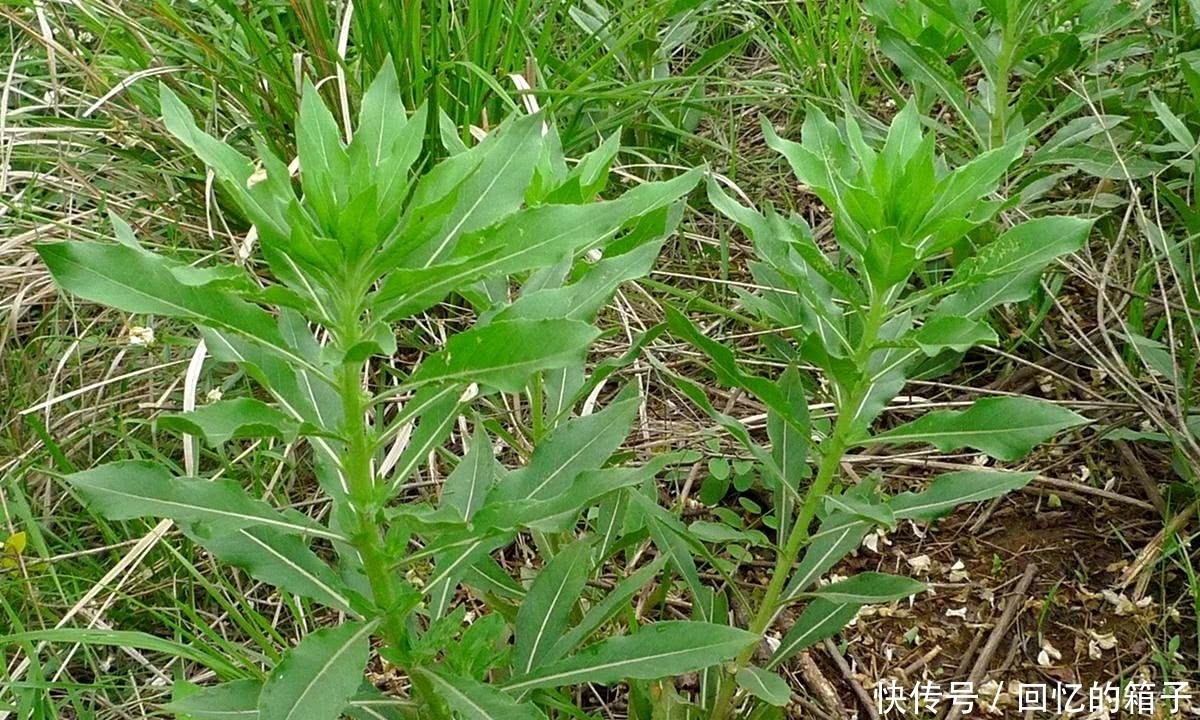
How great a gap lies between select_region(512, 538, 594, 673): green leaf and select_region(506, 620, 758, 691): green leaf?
0.06 metres

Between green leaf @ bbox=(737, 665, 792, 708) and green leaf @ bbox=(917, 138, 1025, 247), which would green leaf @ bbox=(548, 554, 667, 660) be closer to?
green leaf @ bbox=(737, 665, 792, 708)

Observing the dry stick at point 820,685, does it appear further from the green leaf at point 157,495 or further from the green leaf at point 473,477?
the green leaf at point 157,495

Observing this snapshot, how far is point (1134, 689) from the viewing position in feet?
6.28

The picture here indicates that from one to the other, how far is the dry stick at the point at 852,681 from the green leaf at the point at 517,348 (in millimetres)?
1012

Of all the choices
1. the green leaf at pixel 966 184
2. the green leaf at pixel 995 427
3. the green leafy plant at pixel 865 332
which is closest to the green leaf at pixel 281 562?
the green leafy plant at pixel 865 332

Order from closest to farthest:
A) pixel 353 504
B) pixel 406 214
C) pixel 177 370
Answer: pixel 406 214
pixel 353 504
pixel 177 370

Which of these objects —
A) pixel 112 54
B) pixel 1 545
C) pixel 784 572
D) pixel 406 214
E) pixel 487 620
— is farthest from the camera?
pixel 112 54

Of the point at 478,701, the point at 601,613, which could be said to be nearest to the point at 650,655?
the point at 601,613

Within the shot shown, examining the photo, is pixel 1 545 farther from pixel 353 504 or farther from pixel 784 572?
pixel 784 572

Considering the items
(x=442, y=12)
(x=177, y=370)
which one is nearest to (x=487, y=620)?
(x=177, y=370)

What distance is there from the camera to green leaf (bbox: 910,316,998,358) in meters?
1.44

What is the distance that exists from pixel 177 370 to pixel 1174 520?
2.00 m

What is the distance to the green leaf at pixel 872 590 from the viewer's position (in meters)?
1.62

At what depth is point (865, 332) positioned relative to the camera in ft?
5.15
